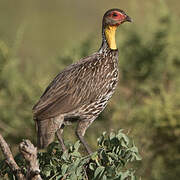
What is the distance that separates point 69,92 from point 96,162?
1514 mm

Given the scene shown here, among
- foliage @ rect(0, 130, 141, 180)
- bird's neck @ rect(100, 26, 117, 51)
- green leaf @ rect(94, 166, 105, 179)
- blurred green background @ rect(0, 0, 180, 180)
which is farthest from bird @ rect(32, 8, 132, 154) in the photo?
blurred green background @ rect(0, 0, 180, 180)

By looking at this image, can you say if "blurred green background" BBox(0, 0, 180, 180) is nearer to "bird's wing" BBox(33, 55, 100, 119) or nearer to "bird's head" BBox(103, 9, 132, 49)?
"bird's head" BBox(103, 9, 132, 49)

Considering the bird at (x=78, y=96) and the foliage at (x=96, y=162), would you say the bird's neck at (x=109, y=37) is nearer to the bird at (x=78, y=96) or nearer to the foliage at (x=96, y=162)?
the bird at (x=78, y=96)

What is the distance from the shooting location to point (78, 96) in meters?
6.02

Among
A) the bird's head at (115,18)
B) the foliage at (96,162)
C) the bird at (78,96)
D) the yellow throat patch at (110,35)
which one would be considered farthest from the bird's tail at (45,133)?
the bird's head at (115,18)

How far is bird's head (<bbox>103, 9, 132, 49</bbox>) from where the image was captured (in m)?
6.48

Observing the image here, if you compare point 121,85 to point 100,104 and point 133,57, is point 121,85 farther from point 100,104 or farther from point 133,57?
point 100,104

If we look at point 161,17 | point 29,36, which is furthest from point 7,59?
point 29,36

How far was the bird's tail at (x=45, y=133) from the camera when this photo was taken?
568cm

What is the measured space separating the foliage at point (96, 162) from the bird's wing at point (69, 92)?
0.91 meters

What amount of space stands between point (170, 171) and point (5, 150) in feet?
20.7

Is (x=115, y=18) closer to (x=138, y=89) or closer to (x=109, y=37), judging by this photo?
(x=109, y=37)

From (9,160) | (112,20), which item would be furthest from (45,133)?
(112,20)

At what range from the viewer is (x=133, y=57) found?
11.5 metres
